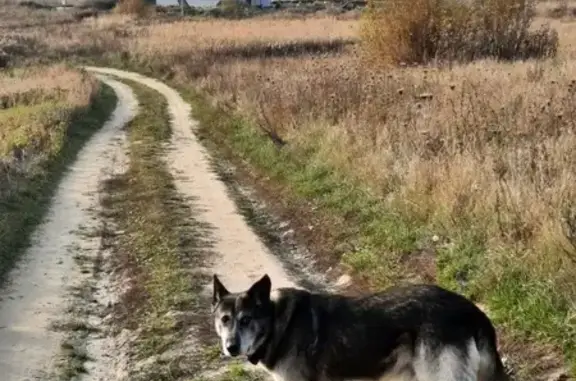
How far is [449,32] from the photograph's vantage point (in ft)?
86.1

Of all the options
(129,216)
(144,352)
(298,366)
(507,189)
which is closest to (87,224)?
(129,216)

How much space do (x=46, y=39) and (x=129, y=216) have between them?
142 ft

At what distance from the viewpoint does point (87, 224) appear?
13.6 meters

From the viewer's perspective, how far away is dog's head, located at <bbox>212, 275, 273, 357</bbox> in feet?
20.6

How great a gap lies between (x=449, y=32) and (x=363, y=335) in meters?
21.6

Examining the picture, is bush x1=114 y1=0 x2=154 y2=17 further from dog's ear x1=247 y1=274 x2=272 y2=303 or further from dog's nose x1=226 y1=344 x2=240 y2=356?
dog's nose x1=226 y1=344 x2=240 y2=356

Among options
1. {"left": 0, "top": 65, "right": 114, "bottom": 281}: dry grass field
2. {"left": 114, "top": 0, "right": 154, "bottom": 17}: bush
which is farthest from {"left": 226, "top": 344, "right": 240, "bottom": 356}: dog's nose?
{"left": 114, "top": 0, "right": 154, "bottom": 17}: bush

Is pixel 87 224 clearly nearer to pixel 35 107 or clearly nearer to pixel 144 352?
pixel 144 352

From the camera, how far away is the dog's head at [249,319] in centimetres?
627

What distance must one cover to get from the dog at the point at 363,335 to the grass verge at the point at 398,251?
4.46ft

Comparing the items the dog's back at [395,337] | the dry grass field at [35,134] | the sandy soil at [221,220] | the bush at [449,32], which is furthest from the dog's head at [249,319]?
the bush at [449,32]

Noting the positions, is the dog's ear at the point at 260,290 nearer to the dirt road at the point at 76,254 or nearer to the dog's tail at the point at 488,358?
the dog's tail at the point at 488,358

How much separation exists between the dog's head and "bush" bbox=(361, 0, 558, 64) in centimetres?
1913

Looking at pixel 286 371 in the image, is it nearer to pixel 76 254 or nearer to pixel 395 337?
pixel 395 337
